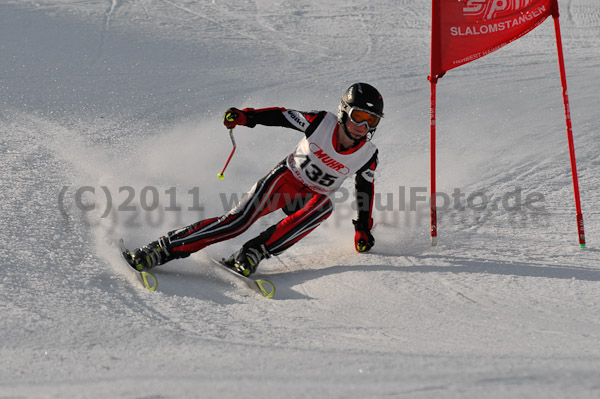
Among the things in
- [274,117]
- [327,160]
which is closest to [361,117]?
[327,160]

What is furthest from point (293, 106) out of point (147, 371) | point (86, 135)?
point (147, 371)

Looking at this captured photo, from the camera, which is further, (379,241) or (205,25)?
(205,25)

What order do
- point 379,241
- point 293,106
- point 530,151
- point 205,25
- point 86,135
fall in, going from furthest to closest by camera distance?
point 205,25 < point 293,106 < point 86,135 < point 530,151 < point 379,241

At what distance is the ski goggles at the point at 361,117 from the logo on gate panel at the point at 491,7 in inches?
37.0

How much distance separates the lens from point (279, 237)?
14.2 feet

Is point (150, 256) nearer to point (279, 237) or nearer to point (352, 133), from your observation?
point (279, 237)

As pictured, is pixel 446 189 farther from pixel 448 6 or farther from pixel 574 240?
pixel 448 6

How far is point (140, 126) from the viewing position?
7473mm

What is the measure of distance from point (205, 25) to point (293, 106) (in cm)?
303

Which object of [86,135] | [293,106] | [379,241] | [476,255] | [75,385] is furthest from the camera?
[293,106]

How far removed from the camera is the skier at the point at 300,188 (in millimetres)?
4250

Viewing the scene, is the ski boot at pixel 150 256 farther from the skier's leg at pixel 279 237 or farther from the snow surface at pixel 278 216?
the skier's leg at pixel 279 237

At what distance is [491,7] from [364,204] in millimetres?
1484

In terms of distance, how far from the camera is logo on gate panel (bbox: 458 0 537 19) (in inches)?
174
